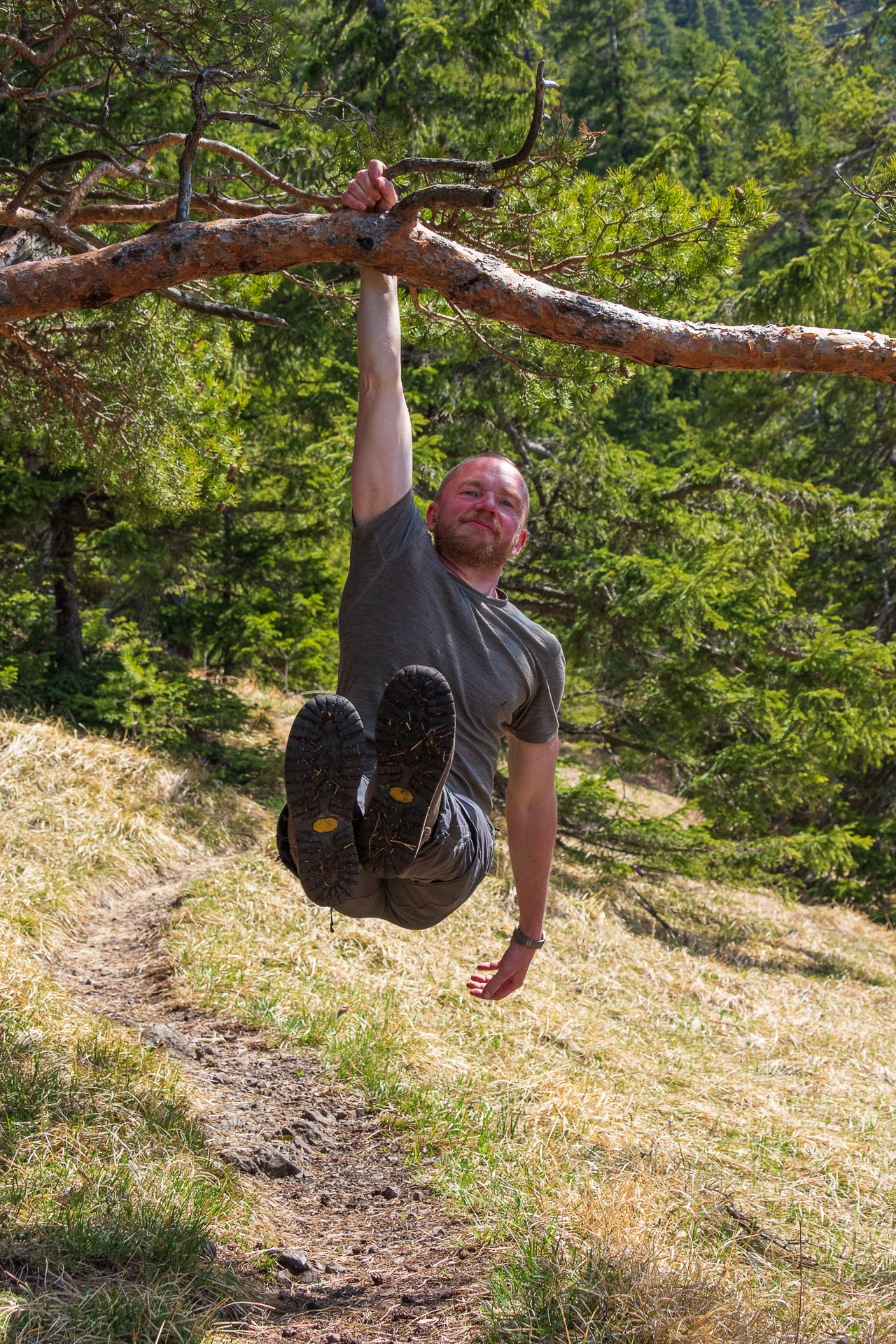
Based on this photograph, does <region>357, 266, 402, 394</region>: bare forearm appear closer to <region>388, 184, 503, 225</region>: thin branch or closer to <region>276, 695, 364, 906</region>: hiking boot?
<region>388, 184, 503, 225</region>: thin branch

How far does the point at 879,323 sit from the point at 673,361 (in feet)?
36.3

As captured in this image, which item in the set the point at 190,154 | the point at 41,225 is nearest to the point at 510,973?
the point at 190,154

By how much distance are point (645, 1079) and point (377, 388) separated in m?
4.01

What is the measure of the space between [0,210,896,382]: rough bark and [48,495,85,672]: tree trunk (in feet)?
23.1

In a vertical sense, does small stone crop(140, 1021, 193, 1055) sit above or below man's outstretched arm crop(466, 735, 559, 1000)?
below

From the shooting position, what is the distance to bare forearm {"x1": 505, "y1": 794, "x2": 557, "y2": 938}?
3279mm

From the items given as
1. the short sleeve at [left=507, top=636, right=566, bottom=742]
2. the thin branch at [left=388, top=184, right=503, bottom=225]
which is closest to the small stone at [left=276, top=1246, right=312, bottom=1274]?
the short sleeve at [left=507, top=636, right=566, bottom=742]

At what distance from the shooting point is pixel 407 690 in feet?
7.64

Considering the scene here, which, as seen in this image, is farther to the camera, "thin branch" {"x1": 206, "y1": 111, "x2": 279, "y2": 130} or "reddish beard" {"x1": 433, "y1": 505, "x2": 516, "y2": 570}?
"thin branch" {"x1": 206, "y1": 111, "x2": 279, "y2": 130}

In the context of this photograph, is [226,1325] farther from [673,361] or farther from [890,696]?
[890,696]

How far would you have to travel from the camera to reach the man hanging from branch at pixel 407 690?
7.79 feet

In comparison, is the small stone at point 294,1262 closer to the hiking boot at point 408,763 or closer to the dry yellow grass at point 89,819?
the hiking boot at point 408,763

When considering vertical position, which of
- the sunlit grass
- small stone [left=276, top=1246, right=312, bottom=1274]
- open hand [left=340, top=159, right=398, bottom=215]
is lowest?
small stone [left=276, top=1246, right=312, bottom=1274]

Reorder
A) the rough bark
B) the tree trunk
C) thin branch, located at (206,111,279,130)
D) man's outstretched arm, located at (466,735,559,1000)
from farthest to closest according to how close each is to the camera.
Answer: the tree trunk → thin branch, located at (206,111,279,130) → man's outstretched arm, located at (466,735,559,1000) → the rough bark
